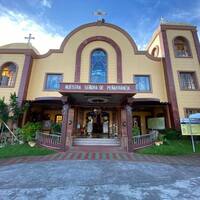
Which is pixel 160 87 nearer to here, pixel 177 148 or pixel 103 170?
pixel 177 148

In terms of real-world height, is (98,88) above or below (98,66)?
below

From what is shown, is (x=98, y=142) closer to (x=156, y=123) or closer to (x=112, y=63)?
(x=156, y=123)

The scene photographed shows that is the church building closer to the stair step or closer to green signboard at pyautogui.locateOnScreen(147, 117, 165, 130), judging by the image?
the stair step

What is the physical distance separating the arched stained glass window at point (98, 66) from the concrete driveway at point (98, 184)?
28.5 ft

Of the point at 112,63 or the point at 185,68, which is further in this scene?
the point at 112,63

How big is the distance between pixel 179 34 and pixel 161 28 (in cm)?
188

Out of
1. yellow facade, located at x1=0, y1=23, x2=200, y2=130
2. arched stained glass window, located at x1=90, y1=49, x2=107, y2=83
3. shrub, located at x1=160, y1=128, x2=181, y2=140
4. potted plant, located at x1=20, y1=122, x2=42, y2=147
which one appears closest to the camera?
potted plant, located at x1=20, y1=122, x2=42, y2=147

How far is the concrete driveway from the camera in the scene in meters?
3.38

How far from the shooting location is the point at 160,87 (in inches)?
501

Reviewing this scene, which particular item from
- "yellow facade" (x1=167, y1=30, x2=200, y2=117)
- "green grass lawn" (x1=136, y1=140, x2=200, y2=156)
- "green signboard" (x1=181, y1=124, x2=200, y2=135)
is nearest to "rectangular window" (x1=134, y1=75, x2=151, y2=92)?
"yellow facade" (x1=167, y1=30, x2=200, y2=117)

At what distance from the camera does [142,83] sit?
42.3 feet

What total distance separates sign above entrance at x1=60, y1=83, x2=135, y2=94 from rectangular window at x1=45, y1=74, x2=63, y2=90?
162 inches

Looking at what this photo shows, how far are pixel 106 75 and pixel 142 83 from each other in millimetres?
3388

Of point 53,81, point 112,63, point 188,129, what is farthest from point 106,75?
point 188,129
